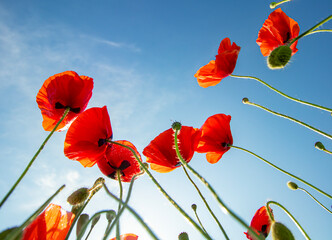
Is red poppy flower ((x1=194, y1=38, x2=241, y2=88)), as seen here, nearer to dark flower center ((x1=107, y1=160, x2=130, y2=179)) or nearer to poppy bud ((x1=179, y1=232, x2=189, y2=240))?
dark flower center ((x1=107, y1=160, x2=130, y2=179))

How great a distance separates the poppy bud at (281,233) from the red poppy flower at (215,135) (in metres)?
0.79

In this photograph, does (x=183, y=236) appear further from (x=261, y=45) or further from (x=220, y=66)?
(x=261, y=45)

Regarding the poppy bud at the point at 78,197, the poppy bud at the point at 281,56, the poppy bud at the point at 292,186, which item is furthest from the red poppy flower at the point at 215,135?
the poppy bud at the point at 78,197

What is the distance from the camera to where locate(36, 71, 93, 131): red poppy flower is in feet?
4.90

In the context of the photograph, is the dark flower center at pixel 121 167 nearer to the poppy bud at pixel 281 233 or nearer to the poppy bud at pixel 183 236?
the poppy bud at pixel 183 236

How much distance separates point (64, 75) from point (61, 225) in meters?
0.92

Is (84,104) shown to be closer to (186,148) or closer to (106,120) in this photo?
(106,120)

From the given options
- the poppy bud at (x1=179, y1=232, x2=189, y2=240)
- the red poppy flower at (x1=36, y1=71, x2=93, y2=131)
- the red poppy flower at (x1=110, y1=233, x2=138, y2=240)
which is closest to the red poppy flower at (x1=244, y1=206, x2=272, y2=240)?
the poppy bud at (x1=179, y1=232, x2=189, y2=240)

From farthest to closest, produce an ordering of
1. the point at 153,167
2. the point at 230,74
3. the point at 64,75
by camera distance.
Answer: the point at 230,74 → the point at 153,167 → the point at 64,75

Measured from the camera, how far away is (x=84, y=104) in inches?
60.6

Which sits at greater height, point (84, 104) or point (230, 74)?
point (84, 104)

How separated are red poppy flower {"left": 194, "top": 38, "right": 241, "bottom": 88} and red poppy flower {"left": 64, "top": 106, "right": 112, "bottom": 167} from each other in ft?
2.73

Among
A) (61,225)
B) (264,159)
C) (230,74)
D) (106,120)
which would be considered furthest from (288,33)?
(61,225)

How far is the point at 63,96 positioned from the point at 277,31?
163 cm
